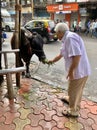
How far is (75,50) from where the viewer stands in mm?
3465

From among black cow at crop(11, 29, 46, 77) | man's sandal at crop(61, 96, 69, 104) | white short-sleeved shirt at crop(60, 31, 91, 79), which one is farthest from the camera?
black cow at crop(11, 29, 46, 77)

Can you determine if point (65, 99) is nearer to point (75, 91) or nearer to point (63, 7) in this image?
point (75, 91)

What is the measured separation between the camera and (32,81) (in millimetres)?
6176

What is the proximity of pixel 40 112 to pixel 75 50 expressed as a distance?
4.94 ft

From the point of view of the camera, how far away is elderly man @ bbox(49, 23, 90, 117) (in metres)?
3.49

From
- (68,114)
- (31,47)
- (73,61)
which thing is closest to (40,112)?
(68,114)

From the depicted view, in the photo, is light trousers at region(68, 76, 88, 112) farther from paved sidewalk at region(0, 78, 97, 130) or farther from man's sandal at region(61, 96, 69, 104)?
man's sandal at region(61, 96, 69, 104)

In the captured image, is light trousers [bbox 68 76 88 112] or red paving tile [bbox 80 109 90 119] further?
red paving tile [bbox 80 109 90 119]

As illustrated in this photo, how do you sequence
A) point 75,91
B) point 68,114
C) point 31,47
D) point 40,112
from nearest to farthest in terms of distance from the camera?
point 75,91, point 68,114, point 40,112, point 31,47

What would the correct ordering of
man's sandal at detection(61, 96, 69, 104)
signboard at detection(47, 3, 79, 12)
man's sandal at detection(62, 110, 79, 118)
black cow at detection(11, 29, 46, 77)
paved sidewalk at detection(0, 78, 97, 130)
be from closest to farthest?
paved sidewalk at detection(0, 78, 97, 130), man's sandal at detection(62, 110, 79, 118), man's sandal at detection(61, 96, 69, 104), black cow at detection(11, 29, 46, 77), signboard at detection(47, 3, 79, 12)

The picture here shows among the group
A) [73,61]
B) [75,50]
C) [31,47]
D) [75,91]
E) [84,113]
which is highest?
[75,50]

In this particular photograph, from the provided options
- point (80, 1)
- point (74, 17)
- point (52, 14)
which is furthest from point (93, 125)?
point (52, 14)

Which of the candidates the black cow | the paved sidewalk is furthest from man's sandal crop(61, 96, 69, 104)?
the black cow

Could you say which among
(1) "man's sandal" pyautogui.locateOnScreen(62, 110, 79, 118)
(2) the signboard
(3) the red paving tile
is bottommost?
(3) the red paving tile
